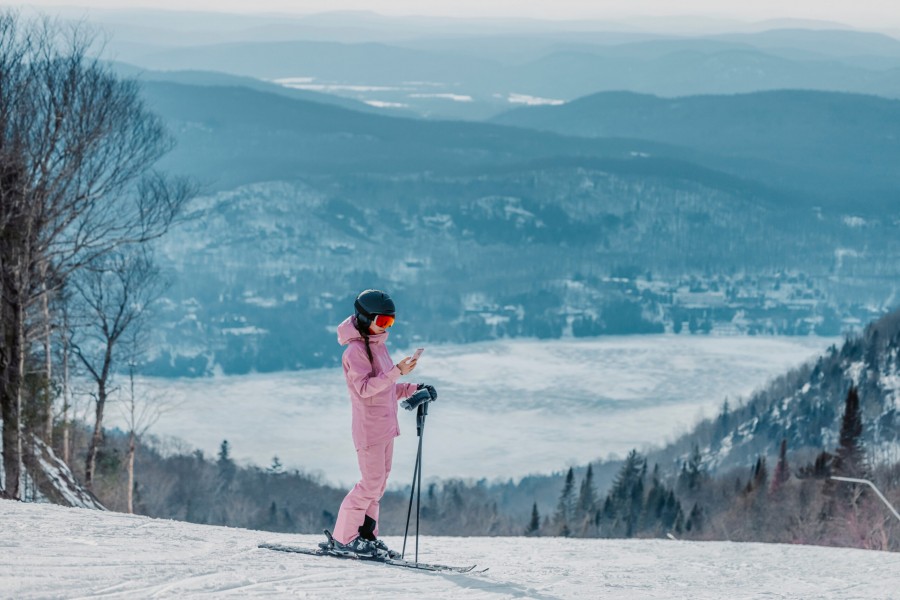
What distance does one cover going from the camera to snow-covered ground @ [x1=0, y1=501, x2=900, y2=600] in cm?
819

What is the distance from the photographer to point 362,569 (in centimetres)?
905

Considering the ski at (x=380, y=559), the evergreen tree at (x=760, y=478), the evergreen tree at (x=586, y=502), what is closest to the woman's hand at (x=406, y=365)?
the ski at (x=380, y=559)

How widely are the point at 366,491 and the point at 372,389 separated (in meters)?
0.91

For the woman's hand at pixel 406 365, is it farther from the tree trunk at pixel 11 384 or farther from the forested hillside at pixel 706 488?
the forested hillside at pixel 706 488

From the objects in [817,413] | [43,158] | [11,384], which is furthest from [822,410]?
[11,384]

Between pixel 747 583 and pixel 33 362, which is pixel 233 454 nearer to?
pixel 33 362

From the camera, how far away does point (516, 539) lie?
1405 centimetres

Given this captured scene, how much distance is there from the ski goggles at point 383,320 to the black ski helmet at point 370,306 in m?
0.03

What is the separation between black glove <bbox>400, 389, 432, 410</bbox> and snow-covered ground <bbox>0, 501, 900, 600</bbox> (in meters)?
1.28

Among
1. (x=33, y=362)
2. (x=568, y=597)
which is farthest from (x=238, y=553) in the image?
(x=33, y=362)

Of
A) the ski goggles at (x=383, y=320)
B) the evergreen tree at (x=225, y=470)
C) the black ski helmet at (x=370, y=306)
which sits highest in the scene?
the black ski helmet at (x=370, y=306)

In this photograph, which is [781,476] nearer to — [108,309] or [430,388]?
[108,309]

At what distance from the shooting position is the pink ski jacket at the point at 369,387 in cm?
877

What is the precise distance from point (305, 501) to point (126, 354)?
219 feet
